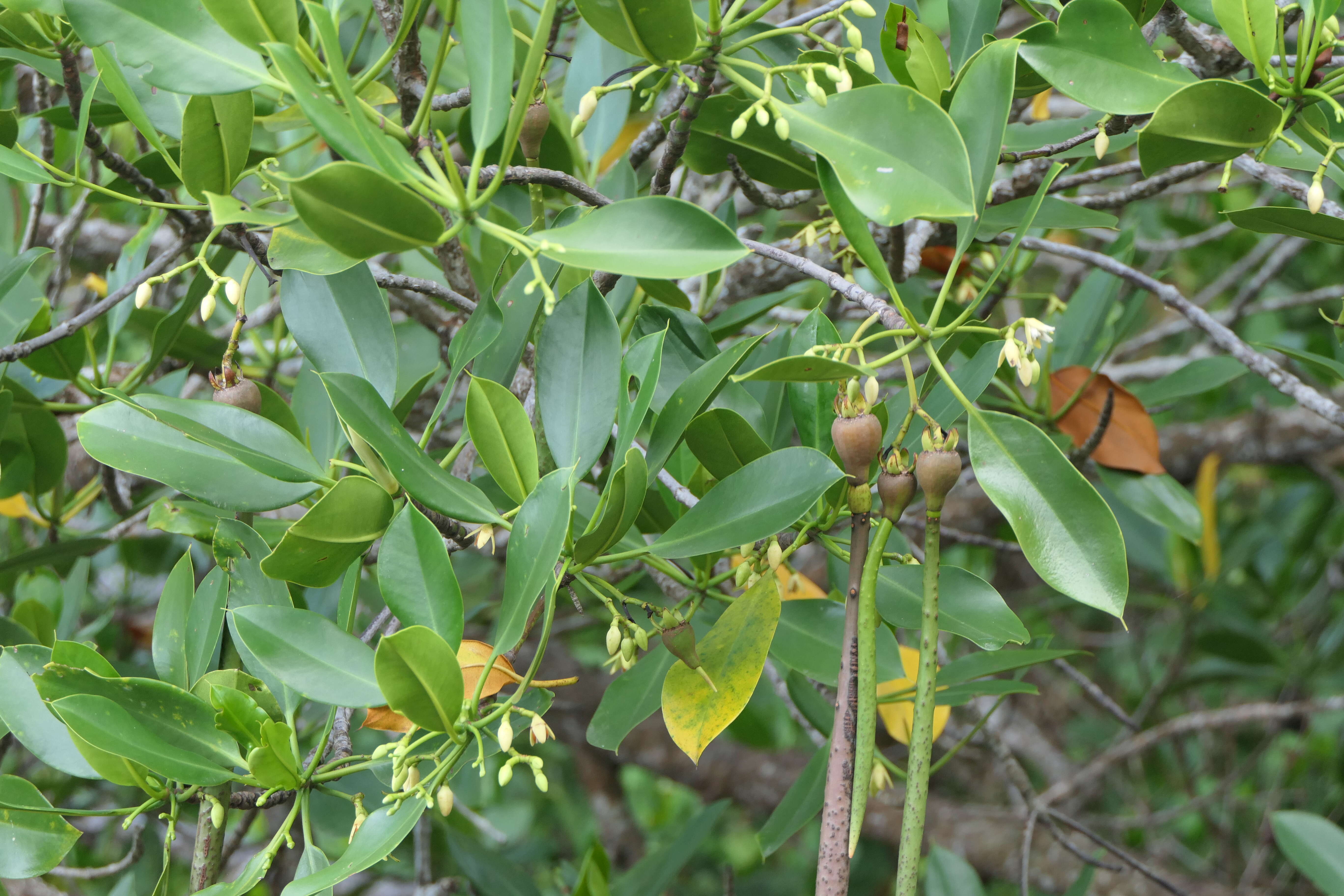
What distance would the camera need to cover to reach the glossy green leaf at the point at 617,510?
525mm

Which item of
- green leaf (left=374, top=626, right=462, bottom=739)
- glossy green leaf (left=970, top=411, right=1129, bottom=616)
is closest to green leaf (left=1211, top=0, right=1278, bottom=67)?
glossy green leaf (left=970, top=411, right=1129, bottom=616)

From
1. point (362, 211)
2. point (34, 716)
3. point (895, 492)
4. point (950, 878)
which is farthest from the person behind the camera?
point (950, 878)

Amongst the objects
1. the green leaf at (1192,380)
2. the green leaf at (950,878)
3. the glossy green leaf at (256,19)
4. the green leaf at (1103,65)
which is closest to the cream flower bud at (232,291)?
the glossy green leaf at (256,19)

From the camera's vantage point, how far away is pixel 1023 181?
97 cm

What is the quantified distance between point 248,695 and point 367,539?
12 centimetres

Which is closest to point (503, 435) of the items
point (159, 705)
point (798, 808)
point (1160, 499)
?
point (159, 705)

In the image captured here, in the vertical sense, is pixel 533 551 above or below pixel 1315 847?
above

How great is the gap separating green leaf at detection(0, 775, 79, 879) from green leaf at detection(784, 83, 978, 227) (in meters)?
0.66

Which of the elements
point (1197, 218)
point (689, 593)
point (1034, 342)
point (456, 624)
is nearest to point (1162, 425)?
point (1197, 218)

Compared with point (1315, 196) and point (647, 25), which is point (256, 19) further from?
point (1315, 196)

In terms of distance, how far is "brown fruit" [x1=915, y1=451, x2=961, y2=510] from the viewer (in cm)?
53

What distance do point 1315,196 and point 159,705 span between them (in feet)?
2.58

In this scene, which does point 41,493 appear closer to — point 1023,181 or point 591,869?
point 591,869

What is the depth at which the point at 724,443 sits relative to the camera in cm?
65
